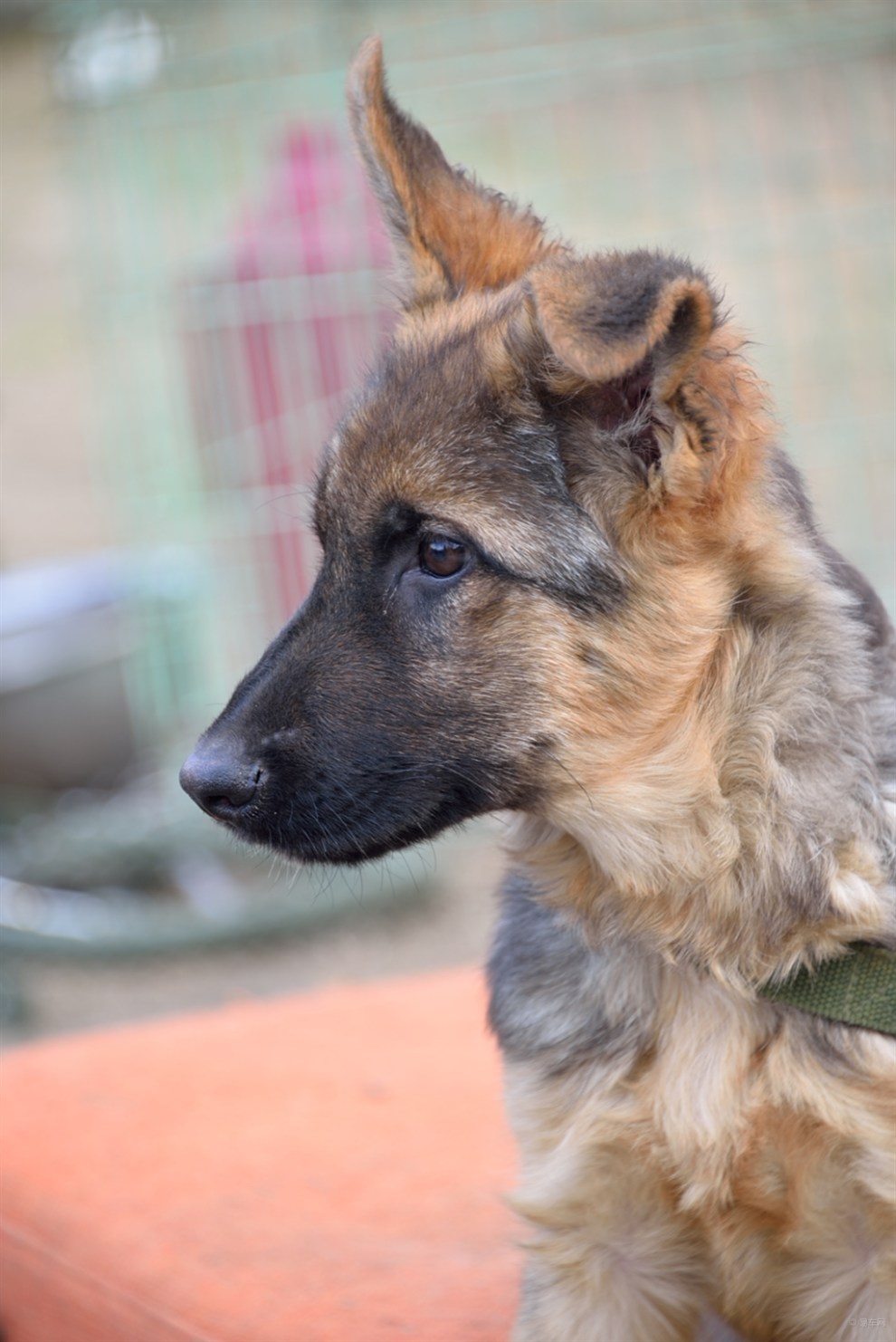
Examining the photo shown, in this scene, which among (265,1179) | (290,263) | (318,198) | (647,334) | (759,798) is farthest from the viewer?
(318,198)

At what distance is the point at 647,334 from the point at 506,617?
22.7 inches

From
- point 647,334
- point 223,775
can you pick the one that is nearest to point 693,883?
point 223,775

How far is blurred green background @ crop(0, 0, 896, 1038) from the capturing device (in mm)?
7086

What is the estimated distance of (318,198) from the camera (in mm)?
7293

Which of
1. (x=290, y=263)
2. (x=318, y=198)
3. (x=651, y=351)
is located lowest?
(x=651, y=351)

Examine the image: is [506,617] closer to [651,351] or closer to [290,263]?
[651,351]

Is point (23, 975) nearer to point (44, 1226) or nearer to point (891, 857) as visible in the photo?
point (44, 1226)

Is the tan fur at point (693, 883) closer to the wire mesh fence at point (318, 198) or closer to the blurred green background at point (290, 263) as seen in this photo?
the blurred green background at point (290, 263)

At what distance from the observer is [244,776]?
8.25 ft

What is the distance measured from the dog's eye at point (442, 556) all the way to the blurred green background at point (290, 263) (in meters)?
4.25

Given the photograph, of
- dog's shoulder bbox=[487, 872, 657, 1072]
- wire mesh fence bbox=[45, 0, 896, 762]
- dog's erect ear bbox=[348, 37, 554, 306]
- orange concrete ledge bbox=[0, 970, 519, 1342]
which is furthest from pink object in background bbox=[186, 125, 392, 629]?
dog's shoulder bbox=[487, 872, 657, 1072]

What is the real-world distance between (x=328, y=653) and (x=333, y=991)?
2.67m

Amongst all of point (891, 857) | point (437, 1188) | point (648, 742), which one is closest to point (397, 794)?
point (648, 742)

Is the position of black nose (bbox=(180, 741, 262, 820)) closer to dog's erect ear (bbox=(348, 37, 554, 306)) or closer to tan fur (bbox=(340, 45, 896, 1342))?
tan fur (bbox=(340, 45, 896, 1342))
